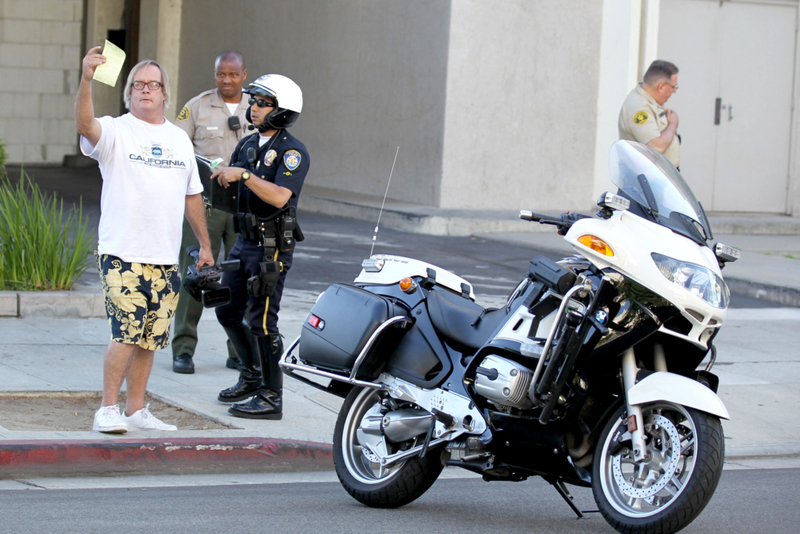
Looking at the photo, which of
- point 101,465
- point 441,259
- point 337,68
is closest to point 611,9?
point 337,68

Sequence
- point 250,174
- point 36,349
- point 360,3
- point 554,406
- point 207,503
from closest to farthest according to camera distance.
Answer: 1. point 554,406
2. point 207,503
3. point 250,174
4. point 36,349
5. point 360,3

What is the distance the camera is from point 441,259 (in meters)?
13.2

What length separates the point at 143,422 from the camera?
6152 mm

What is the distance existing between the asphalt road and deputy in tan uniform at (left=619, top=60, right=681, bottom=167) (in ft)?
17.0

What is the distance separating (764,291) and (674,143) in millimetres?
2246

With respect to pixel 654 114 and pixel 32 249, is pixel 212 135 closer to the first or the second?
pixel 32 249

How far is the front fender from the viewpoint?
4250 mm

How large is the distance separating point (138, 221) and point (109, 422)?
107 cm

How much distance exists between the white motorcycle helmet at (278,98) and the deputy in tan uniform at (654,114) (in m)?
4.99

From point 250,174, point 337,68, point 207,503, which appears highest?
point 337,68

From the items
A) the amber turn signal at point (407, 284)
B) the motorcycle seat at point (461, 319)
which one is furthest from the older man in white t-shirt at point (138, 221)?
the motorcycle seat at point (461, 319)

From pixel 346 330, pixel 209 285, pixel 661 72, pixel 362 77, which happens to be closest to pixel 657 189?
pixel 346 330

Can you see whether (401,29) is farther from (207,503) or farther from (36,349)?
(207,503)

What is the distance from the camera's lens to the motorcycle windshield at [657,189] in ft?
15.2
